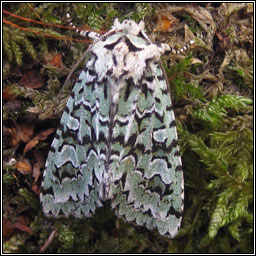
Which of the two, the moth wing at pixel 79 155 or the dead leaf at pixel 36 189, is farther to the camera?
the dead leaf at pixel 36 189

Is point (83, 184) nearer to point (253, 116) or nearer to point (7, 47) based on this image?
point (7, 47)

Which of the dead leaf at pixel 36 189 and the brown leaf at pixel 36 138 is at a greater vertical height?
the brown leaf at pixel 36 138

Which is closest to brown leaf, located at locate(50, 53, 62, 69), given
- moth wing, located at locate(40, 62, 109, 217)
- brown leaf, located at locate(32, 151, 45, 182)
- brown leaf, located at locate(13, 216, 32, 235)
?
moth wing, located at locate(40, 62, 109, 217)

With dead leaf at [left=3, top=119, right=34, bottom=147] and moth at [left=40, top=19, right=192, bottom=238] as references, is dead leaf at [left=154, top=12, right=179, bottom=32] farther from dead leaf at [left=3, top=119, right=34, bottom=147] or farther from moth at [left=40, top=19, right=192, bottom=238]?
dead leaf at [left=3, top=119, right=34, bottom=147]

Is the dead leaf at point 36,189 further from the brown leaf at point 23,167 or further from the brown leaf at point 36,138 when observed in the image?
the brown leaf at point 36,138

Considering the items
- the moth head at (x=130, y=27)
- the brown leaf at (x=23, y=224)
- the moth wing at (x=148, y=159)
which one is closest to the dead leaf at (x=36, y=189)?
the brown leaf at (x=23, y=224)

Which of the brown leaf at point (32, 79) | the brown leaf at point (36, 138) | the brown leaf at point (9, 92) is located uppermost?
the brown leaf at point (32, 79)

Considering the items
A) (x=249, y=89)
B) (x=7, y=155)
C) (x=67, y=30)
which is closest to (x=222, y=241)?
(x=249, y=89)

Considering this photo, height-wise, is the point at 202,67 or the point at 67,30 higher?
the point at 67,30
